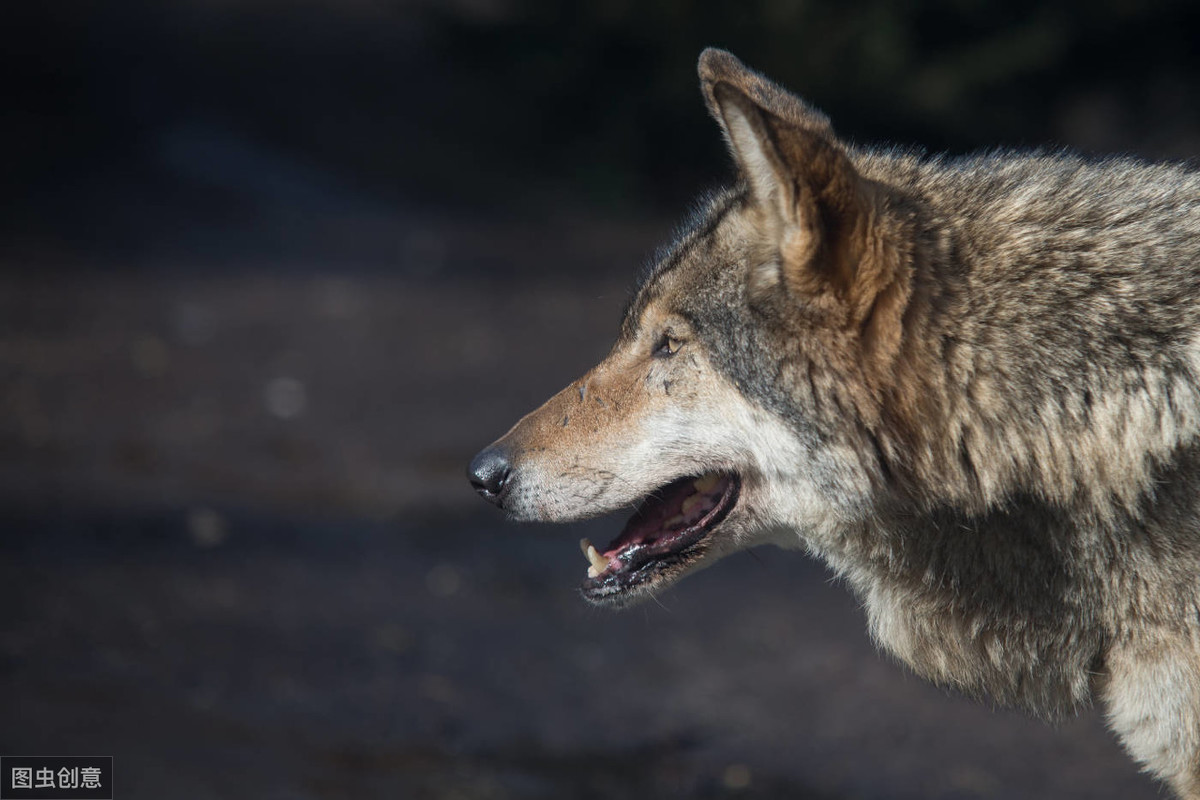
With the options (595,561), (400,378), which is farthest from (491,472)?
(400,378)

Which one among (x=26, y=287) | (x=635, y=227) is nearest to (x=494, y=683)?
(x=26, y=287)

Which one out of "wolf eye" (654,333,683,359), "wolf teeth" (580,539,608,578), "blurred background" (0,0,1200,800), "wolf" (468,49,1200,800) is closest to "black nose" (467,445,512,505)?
"wolf" (468,49,1200,800)

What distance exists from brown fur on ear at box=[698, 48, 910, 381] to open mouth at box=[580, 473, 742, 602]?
2.03 ft

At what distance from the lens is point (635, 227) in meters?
12.6

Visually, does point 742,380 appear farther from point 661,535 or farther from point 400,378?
point 400,378

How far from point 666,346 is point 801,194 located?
25.6 inches

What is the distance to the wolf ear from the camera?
2484 mm

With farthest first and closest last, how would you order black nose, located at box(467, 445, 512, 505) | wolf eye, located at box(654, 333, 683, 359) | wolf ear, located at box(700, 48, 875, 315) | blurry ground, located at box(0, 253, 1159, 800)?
blurry ground, located at box(0, 253, 1159, 800), black nose, located at box(467, 445, 512, 505), wolf eye, located at box(654, 333, 683, 359), wolf ear, located at box(700, 48, 875, 315)

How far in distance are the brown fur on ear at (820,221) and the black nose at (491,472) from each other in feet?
3.03

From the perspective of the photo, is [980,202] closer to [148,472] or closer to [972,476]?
[972,476]

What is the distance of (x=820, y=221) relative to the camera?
2.57 m
